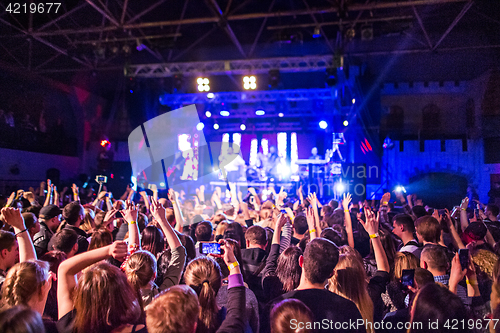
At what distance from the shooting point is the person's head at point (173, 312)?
4.15 ft

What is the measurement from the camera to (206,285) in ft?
5.76

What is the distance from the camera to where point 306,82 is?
48.4 feet

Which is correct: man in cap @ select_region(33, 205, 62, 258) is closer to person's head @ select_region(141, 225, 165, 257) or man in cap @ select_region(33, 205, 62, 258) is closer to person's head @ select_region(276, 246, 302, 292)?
person's head @ select_region(141, 225, 165, 257)

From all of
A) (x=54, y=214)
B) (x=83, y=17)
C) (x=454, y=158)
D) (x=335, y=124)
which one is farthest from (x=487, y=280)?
(x=454, y=158)

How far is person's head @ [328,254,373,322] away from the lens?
190 centimetres

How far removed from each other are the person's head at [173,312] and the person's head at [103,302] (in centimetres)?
23

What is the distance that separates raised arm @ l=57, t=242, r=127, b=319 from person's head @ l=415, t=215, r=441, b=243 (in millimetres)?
2819

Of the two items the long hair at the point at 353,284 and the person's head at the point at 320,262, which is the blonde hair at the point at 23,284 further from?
the long hair at the point at 353,284

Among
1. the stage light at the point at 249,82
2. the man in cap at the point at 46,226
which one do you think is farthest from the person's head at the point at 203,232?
the stage light at the point at 249,82

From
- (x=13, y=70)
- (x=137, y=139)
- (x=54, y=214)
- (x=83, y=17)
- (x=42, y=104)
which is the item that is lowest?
(x=54, y=214)

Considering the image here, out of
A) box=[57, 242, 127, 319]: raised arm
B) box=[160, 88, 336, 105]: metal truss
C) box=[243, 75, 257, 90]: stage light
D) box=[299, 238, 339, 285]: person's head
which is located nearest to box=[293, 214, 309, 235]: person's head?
box=[299, 238, 339, 285]: person's head

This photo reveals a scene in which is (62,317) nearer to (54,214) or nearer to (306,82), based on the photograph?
(54,214)

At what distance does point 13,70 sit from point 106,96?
183 inches

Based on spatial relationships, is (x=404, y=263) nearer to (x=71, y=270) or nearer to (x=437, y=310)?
(x=437, y=310)
